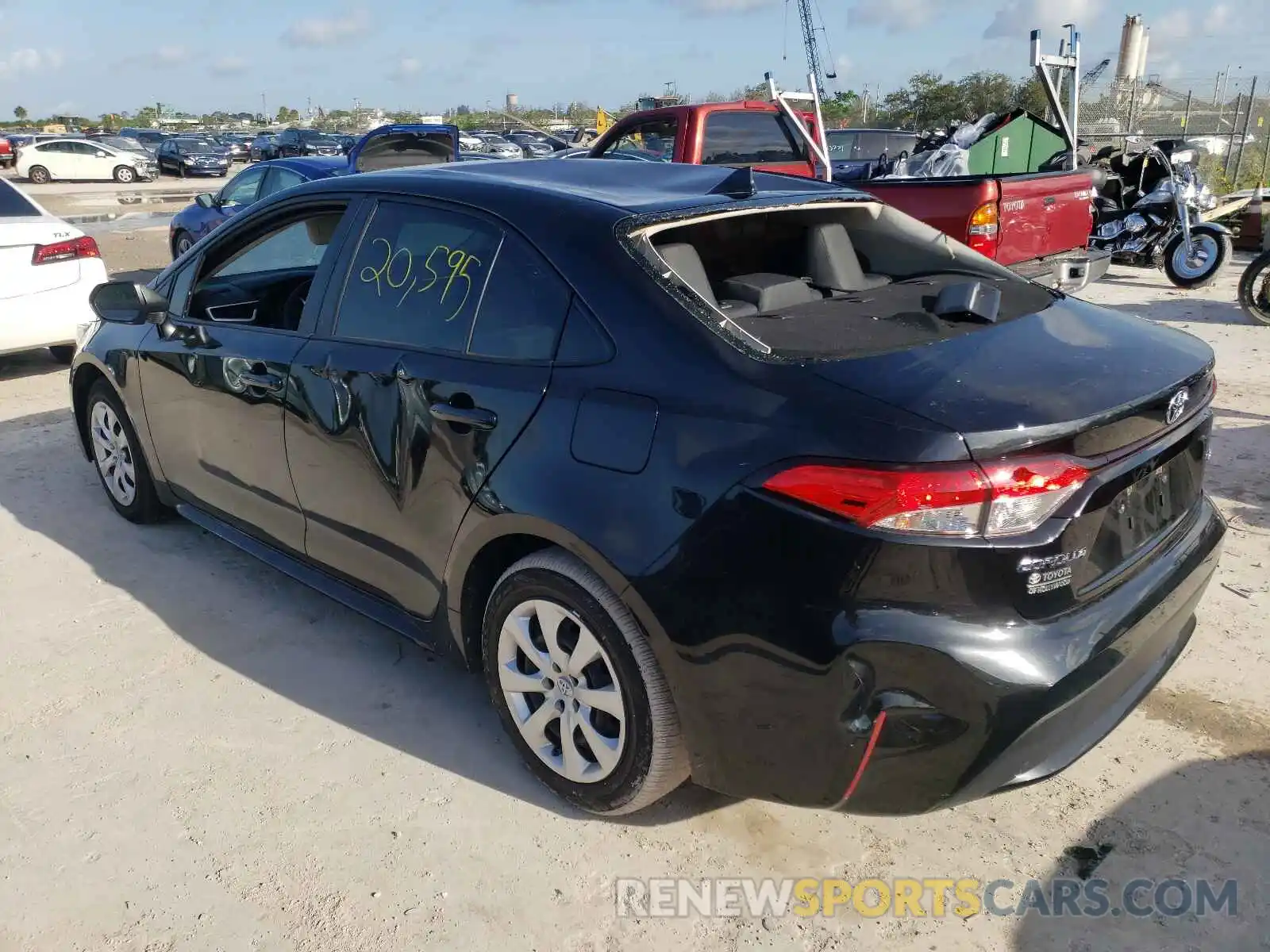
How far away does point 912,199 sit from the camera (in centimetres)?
720

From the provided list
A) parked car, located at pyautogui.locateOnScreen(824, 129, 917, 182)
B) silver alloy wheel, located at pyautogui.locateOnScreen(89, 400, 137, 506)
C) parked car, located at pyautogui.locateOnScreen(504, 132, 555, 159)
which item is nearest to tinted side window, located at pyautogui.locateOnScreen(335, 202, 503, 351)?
silver alloy wheel, located at pyautogui.locateOnScreen(89, 400, 137, 506)

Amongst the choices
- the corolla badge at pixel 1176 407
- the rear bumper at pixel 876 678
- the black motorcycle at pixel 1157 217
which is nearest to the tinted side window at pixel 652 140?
the black motorcycle at pixel 1157 217

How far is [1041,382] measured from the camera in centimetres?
223

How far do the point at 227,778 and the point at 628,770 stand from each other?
1263 millimetres

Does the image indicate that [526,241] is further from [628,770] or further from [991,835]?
[991,835]

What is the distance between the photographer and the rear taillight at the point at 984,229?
269 inches

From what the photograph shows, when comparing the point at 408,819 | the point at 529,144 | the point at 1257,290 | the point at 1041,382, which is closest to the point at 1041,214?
the point at 1257,290

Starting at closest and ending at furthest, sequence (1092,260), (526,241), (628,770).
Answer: (628,770)
(526,241)
(1092,260)

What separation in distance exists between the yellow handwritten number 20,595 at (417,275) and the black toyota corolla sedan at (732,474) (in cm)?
1

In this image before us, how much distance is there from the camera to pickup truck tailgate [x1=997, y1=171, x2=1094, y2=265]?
7.00 meters

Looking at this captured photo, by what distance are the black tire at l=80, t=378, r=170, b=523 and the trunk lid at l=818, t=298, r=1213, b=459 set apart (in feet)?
11.5

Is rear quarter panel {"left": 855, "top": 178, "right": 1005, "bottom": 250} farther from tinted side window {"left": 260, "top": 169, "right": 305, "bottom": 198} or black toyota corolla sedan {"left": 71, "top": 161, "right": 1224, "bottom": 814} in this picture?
tinted side window {"left": 260, "top": 169, "right": 305, "bottom": 198}

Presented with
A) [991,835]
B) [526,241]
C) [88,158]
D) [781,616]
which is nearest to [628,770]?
[781,616]

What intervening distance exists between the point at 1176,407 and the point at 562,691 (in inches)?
66.8
